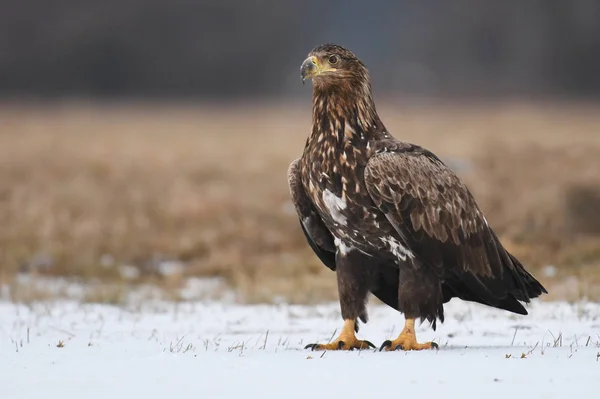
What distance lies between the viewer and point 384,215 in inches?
316

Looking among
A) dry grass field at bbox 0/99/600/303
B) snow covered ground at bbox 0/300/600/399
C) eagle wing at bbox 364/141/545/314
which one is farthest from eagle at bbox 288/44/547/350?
dry grass field at bbox 0/99/600/303

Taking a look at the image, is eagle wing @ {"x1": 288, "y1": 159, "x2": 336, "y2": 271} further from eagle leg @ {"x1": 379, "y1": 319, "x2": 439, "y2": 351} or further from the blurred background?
the blurred background

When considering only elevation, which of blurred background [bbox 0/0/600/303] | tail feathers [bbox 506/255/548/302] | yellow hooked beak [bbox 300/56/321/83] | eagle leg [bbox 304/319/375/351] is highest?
yellow hooked beak [bbox 300/56/321/83]

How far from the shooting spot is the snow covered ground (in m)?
6.47

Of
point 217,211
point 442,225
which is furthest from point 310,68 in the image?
point 217,211

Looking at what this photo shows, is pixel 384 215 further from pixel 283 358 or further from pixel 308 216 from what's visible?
pixel 283 358

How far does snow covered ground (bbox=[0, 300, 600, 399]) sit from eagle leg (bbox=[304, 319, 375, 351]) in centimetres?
22

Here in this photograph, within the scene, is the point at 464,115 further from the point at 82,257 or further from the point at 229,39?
the point at 229,39

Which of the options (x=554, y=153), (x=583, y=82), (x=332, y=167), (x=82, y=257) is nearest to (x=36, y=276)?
(x=82, y=257)

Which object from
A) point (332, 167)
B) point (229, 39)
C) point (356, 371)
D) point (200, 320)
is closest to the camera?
point (356, 371)

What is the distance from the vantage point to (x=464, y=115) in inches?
2110

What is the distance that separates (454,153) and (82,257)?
12.0 metres

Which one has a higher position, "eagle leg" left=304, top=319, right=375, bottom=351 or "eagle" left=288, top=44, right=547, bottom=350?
"eagle" left=288, top=44, right=547, bottom=350

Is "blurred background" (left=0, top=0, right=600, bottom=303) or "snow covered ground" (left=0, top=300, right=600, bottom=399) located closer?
"snow covered ground" (left=0, top=300, right=600, bottom=399)
